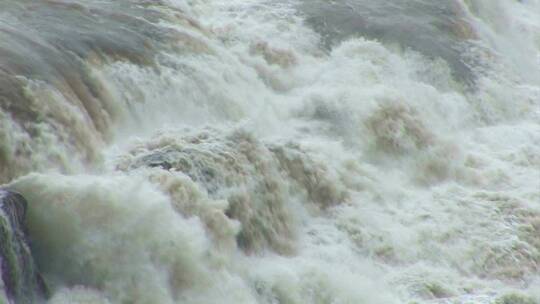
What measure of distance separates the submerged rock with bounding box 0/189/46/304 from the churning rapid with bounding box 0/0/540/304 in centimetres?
2

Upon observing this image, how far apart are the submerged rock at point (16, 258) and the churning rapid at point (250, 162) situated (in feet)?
0.06

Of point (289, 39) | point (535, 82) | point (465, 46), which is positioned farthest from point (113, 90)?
point (535, 82)

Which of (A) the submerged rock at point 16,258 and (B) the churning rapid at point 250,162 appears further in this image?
(B) the churning rapid at point 250,162

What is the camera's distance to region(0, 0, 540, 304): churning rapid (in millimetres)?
7301

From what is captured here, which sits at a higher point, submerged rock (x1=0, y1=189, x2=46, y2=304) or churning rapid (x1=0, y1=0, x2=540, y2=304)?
submerged rock (x1=0, y1=189, x2=46, y2=304)

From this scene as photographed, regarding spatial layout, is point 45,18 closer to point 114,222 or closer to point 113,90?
point 113,90

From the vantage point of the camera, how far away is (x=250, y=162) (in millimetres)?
9750

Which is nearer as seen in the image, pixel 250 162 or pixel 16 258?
pixel 16 258

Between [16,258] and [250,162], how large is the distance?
3.84m

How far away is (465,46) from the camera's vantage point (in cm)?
1778

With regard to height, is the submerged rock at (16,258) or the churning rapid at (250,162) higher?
the submerged rock at (16,258)

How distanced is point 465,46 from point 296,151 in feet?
26.6

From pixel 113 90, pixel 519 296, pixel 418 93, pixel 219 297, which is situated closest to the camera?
pixel 219 297

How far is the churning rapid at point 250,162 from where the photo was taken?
730 cm
